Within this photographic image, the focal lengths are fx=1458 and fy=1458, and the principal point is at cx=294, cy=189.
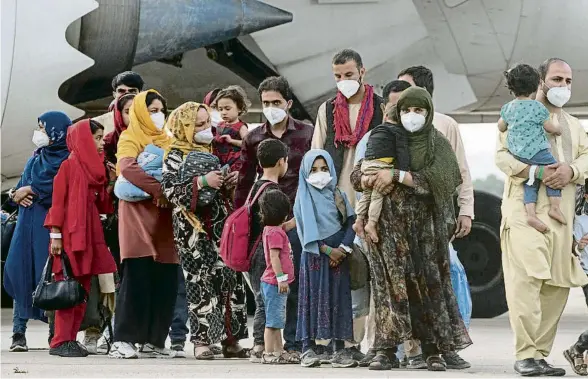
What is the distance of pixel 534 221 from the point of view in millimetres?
7836

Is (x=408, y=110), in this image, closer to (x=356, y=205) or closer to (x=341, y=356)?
(x=356, y=205)

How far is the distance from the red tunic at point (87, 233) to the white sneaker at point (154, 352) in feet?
1.85

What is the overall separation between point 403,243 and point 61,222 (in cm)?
252

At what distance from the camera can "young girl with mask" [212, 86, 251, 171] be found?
372 inches

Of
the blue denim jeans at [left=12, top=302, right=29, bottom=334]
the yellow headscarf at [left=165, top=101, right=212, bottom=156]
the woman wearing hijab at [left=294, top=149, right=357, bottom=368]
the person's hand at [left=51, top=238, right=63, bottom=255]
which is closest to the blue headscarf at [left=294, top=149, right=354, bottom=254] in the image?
the woman wearing hijab at [left=294, top=149, right=357, bottom=368]

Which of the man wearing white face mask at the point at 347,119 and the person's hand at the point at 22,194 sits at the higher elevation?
the man wearing white face mask at the point at 347,119

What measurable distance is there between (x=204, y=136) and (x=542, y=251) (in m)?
2.28

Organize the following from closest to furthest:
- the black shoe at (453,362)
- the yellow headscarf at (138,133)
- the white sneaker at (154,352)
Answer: the black shoe at (453,362), the yellow headscarf at (138,133), the white sneaker at (154,352)

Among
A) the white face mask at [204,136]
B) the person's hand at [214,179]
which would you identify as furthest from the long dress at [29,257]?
the person's hand at [214,179]

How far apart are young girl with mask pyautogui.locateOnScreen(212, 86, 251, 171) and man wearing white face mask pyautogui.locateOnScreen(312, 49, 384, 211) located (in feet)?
2.15

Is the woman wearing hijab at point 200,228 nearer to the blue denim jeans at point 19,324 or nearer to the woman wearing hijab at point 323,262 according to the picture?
the woman wearing hijab at point 323,262

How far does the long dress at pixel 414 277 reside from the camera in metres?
7.92

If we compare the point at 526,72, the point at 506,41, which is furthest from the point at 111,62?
the point at 526,72

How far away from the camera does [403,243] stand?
7.98 m
